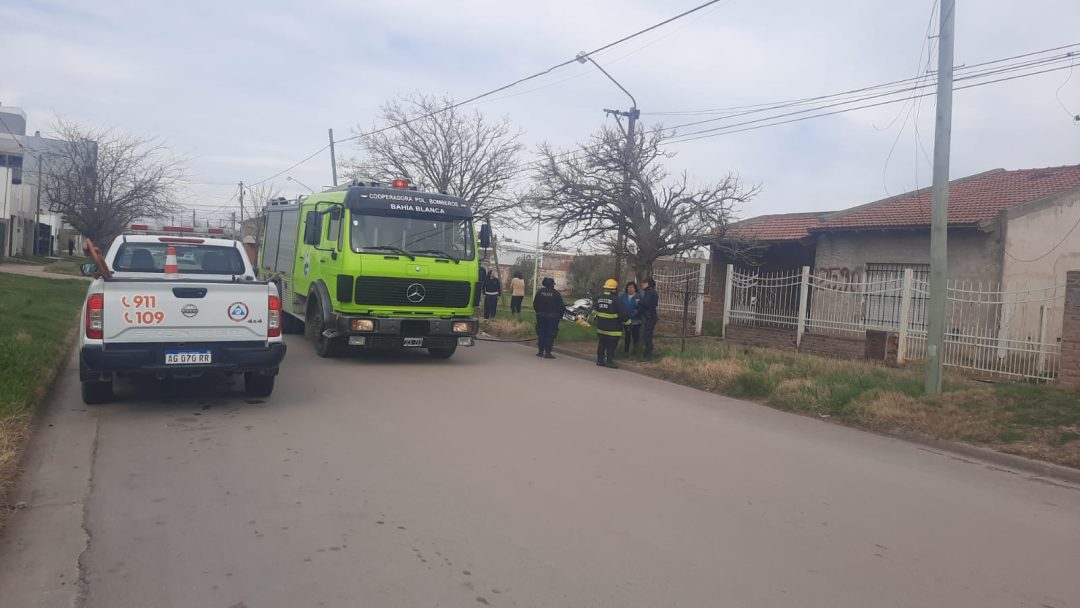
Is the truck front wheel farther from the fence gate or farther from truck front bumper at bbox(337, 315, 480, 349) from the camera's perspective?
the fence gate

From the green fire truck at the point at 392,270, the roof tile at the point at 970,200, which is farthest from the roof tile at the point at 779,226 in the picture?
the green fire truck at the point at 392,270

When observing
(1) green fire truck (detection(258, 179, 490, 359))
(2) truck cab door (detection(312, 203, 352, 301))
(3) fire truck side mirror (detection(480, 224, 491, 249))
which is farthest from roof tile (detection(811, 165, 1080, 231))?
(2) truck cab door (detection(312, 203, 352, 301))

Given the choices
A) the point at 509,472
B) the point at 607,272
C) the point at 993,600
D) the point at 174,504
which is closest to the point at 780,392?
the point at 509,472

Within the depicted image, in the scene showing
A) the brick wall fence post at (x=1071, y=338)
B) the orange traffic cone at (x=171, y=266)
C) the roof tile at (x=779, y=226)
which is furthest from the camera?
the roof tile at (x=779, y=226)

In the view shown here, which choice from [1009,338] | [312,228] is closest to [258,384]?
[312,228]

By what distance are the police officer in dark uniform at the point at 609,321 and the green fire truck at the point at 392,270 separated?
2.70 metres

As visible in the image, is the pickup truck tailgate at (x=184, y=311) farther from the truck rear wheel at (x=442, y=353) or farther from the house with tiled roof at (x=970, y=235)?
the house with tiled roof at (x=970, y=235)

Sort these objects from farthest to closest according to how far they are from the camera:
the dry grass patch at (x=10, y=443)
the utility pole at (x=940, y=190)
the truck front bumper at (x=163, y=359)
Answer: the utility pole at (x=940, y=190) → the truck front bumper at (x=163, y=359) → the dry grass patch at (x=10, y=443)

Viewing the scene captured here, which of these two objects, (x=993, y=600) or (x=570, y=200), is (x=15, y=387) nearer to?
(x=993, y=600)

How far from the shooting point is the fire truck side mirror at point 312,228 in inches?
551

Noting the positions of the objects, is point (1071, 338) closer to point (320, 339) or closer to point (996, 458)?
point (996, 458)

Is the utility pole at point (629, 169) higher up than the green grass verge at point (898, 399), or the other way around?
the utility pole at point (629, 169)

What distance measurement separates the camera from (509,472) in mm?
6742

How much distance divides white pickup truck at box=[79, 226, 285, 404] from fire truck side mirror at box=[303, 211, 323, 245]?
4.49 m
